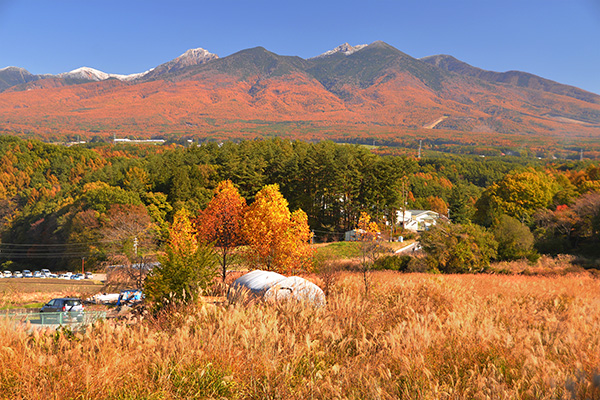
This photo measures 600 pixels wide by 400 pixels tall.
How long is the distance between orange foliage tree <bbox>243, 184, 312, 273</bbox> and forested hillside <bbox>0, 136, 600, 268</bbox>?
19364 mm

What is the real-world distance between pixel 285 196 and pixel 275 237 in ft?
122

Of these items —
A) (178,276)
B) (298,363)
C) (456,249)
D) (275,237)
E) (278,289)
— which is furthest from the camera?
(456,249)

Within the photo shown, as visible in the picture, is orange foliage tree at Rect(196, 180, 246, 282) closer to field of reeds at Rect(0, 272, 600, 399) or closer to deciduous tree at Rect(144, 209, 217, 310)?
deciduous tree at Rect(144, 209, 217, 310)

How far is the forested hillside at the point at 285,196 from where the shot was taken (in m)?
47.3

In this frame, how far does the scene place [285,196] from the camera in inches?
2549

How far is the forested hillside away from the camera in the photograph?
47.3 m

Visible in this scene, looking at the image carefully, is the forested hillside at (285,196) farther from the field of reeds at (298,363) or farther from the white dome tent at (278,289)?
the field of reeds at (298,363)

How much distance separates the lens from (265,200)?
3039 centimetres

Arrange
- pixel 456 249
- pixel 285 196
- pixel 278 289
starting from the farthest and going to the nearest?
pixel 285 196, pixel 456 249, pixel 278 289

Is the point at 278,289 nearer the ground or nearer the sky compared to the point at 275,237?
nearer the sky

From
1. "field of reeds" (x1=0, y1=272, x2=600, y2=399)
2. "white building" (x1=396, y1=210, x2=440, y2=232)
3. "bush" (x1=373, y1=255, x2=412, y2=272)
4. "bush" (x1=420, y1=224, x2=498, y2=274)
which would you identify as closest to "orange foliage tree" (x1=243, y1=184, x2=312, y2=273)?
"bush" (x1=373, y1=255, x2=412, y2=272)

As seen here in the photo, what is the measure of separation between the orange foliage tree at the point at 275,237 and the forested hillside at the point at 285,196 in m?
19.4

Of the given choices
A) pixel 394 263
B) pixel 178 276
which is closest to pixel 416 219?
pixel 394 263

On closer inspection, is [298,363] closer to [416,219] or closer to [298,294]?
[298,294]
